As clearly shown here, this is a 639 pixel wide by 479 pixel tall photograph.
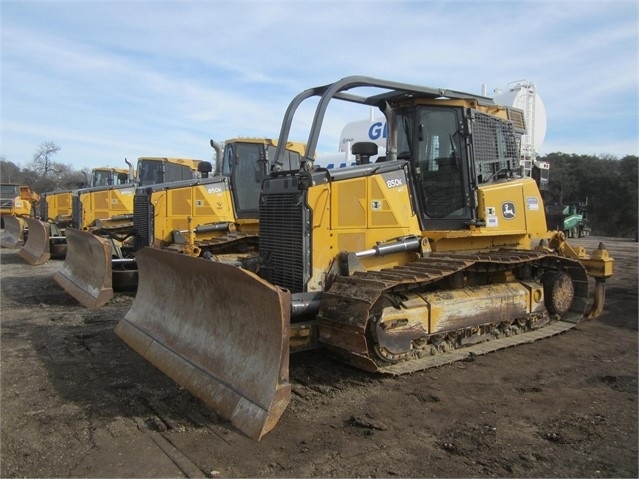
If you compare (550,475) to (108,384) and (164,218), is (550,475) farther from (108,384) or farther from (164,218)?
(164,218)

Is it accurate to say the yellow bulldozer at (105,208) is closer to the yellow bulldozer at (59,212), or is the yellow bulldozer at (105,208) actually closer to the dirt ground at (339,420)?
the yellow bulldozer at (59,212)

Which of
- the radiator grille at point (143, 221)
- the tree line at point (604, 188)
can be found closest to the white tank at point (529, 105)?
the radiator grille at point (143, 221)

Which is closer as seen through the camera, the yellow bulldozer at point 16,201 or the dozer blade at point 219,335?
the dozer blade at point 219,335

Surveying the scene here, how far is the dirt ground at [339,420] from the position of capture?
3365 millimetres

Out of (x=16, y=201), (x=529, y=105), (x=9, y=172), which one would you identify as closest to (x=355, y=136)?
(x=529, y=105)

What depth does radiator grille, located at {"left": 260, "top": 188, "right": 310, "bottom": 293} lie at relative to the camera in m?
5.34

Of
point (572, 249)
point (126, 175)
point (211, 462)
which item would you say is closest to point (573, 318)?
point (572, 249)

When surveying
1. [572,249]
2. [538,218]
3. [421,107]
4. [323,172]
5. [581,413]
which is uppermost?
[421,107]

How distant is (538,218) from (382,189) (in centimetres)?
288

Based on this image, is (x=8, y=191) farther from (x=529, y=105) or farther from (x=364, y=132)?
(x=529, y=105)

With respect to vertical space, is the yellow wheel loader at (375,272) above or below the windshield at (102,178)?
below

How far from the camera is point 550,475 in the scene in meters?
3.26

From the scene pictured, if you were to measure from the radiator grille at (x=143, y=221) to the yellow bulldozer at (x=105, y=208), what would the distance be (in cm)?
234

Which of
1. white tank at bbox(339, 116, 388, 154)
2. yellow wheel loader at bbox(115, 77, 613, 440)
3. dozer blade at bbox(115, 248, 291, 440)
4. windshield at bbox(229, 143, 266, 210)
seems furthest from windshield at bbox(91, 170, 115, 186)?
dozer blade at bbox(115, 248, 291, 440)
